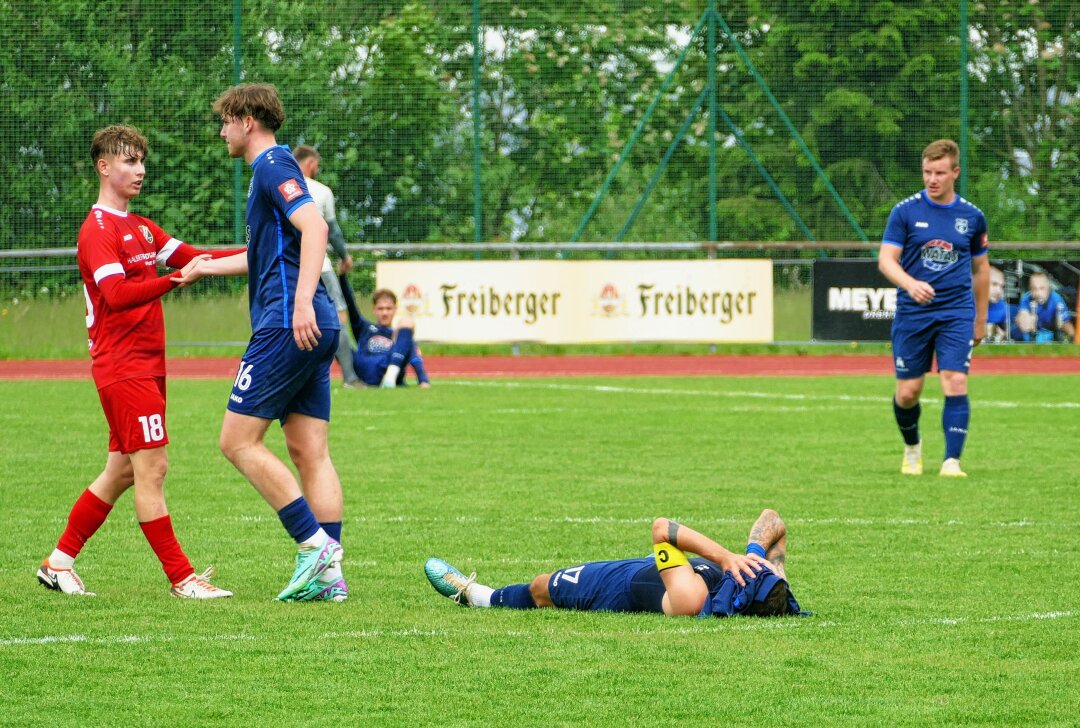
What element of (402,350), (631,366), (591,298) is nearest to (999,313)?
(631,366)

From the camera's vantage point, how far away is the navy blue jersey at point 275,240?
6.35 metres

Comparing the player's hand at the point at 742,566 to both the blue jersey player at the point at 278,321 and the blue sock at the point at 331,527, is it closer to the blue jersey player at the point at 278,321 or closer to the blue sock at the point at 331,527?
the blue jersey player at the point at 278,321

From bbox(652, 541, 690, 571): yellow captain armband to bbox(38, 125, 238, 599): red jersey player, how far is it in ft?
5.47

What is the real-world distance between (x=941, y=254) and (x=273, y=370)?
19.4 feet

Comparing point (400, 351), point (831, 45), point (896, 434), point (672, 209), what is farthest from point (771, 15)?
point (896, 434)

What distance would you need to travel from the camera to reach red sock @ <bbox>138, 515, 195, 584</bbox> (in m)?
6.54

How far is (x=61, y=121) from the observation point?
981 inches

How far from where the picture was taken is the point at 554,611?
6230 mm

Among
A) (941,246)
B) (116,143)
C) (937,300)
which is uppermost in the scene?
(116,143)

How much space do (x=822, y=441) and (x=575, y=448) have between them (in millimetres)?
1928

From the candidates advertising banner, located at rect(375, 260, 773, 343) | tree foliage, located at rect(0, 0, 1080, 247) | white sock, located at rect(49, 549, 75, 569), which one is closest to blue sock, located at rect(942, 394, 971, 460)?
white sock, located at rect(49, 549, 75, 569)

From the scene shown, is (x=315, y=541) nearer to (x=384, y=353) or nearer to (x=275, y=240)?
(x=275, y=240)

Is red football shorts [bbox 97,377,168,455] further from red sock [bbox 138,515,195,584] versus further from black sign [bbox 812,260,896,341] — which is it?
black sign [bbox 812,260,896,341]

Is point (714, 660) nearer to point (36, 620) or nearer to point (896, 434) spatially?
point (36, 620)
